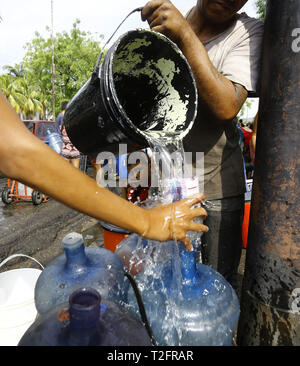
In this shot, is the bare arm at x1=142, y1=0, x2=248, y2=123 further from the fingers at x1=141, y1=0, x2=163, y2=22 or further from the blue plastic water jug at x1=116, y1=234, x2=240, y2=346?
the blue plastic water jug at x1=116, y1=234, x2=240, y2=346

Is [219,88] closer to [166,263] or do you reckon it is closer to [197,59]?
[197,59]

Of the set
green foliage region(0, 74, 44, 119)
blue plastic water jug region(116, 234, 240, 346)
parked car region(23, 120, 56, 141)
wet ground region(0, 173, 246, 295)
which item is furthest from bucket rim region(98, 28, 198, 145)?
green foliage region(0, 74, 44, 119)

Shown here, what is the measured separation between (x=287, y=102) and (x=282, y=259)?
69 centimetres

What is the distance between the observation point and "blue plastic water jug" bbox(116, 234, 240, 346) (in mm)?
1296

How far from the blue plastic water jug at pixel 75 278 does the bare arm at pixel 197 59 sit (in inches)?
38.2

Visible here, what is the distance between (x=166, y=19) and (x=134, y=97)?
49 centimetres

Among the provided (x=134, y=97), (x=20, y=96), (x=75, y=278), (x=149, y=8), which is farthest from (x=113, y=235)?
(x=20, y=96)

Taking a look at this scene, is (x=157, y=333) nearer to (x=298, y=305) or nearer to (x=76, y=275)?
(x=76, y=275)

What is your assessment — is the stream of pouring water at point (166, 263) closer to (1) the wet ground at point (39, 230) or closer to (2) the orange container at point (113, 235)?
(2) the orange container at point (113, 235)

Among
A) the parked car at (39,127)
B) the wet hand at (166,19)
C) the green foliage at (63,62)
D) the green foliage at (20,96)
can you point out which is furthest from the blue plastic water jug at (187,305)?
the green foliage at (20,96)

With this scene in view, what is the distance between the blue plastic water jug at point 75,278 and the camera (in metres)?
1.30

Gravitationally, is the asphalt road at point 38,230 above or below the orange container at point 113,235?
below

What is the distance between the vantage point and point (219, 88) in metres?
1.25

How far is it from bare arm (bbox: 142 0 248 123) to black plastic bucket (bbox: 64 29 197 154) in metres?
0.04
